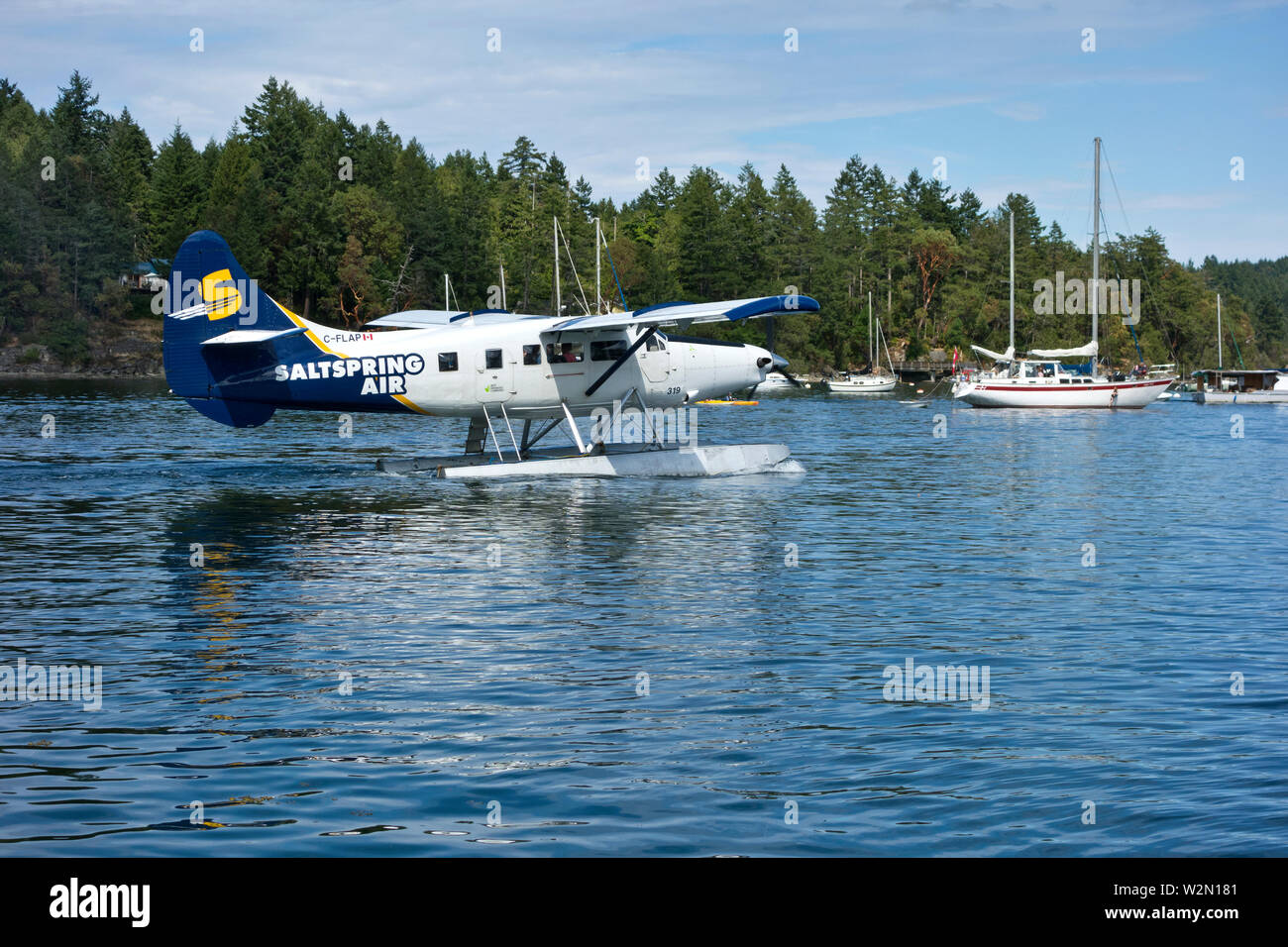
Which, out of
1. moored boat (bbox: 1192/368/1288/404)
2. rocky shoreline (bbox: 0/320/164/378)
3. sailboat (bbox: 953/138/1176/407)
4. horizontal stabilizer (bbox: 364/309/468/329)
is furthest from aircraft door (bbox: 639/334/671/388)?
rocky shoreline (bbox: 0/320/164/378)

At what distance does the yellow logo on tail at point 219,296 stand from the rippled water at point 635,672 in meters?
3.85

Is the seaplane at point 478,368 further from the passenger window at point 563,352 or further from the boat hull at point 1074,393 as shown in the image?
the boat hull at point 1074,393

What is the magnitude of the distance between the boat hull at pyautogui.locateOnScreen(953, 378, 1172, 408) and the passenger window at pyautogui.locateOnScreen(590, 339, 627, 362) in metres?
Answer: 47.6

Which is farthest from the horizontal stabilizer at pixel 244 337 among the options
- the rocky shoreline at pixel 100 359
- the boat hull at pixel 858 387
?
the rocky shoreline at pixel 100 359

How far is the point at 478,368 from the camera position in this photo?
2545 cm

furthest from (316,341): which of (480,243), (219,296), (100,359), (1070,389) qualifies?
(480,243)

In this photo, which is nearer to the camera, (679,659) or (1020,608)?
(679,659)

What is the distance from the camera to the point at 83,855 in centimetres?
647

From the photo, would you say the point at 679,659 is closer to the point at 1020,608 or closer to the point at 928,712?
the point at 928,712

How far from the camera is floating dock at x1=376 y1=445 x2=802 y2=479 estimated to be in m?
25.9
